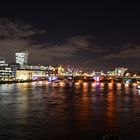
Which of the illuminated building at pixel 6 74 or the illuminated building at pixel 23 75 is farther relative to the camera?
the illuminated building at pixel 23 75

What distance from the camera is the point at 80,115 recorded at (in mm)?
23938

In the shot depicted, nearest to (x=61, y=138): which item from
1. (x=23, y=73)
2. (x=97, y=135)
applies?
(x=97, y=135)

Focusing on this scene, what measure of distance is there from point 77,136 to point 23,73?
118 m

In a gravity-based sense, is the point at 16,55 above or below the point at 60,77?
above

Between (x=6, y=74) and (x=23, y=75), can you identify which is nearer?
(x=6, y=74)

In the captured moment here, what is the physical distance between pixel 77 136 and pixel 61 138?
878 mm

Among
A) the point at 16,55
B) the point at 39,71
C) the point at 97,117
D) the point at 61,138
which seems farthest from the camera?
the point at 16,55

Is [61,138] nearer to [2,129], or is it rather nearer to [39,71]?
[2,129]

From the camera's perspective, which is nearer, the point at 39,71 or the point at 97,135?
the point at 97,135

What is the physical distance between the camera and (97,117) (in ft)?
75.3

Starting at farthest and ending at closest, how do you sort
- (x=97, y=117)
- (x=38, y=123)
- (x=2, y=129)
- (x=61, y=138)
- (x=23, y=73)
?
(x=23, y=73) < (x=97, y=117) < (x=38, y=123) < (x=2, y=129) < (x=61, y=138)

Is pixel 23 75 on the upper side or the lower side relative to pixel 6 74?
lower

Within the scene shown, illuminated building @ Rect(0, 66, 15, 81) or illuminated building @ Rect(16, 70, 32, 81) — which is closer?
illuminated building @ Rect(0, 66, 15, 81)

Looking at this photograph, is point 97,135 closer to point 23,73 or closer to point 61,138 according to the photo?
point 61,138
